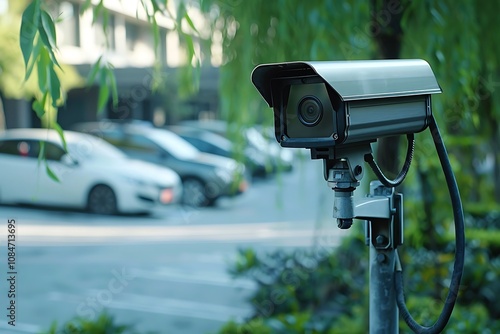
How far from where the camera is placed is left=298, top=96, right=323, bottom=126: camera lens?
1463 mm

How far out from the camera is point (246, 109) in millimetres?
4016

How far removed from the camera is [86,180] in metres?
8.99

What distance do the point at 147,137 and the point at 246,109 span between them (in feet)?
26.0

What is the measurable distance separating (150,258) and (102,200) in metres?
2.04

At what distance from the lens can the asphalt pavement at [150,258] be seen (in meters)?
5.12

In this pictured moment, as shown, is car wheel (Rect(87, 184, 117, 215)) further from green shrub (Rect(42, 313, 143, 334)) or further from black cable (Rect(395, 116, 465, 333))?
black cable (Rect(395, 116, 465, 333))

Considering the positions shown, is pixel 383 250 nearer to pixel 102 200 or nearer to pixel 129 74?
pixel 102 200

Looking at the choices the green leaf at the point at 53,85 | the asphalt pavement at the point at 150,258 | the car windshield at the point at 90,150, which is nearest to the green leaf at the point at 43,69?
the green leaf at the point at 53,85

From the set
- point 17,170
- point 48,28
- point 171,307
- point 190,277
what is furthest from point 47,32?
point 17,170

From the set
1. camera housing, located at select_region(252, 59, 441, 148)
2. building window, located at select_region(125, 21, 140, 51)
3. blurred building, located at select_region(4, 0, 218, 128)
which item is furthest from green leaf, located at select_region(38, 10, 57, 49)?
building window, located at select_region(125, 21, 140, 51)

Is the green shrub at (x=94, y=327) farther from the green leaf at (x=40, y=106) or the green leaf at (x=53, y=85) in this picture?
the green leaf at (x=53, y=85)

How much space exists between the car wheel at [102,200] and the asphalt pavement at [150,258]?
13 centimetres

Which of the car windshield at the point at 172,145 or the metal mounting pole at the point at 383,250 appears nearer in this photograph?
the metal mounting pole at the point at 383,250

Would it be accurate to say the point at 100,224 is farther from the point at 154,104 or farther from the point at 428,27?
the point at 154,104
